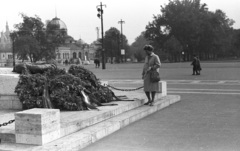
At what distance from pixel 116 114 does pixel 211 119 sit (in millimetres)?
2276

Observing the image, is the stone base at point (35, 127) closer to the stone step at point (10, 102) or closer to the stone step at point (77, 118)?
the stone step at point (77, 118)

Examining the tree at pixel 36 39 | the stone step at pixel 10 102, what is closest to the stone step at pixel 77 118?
the stone step at pixel 10 102

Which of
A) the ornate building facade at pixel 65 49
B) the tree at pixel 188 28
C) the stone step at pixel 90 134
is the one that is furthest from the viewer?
the ornate building facade at pixel 65 49

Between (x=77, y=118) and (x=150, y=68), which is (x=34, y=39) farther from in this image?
(x=77, y=118)

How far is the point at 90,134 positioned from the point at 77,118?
811mm

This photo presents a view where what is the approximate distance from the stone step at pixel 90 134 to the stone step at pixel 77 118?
0.10 meters

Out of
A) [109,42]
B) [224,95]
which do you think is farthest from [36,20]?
[224,95]

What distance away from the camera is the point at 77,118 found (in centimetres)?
639

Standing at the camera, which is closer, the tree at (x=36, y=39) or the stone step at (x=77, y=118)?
the stone step at (x=77, y=118)

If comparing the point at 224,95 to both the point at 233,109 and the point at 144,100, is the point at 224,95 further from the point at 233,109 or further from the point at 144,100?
the point at 144,100

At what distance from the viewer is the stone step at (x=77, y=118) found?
5338mm

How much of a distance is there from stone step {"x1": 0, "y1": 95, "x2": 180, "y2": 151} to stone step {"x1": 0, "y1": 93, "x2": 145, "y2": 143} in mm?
95

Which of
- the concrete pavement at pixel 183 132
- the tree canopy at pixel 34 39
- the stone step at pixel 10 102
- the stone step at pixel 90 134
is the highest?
the tree canopy at pixel 34 39

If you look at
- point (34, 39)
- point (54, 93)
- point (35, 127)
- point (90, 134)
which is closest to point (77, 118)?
point (90, 134)
